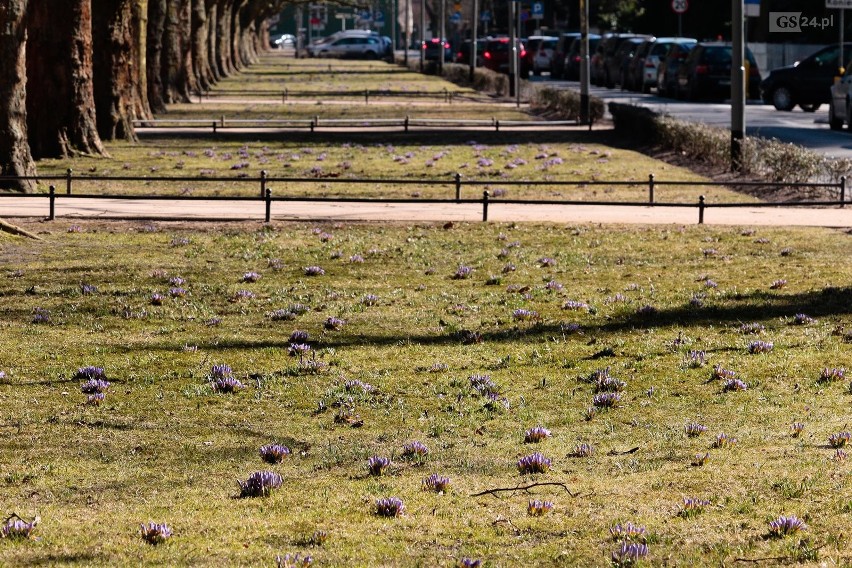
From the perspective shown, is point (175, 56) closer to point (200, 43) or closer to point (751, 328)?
point (200, 43)

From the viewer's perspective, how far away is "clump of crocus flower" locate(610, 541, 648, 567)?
21.5ft

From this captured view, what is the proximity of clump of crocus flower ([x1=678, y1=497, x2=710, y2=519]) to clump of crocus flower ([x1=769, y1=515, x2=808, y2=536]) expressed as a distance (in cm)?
44

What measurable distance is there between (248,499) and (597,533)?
176cm

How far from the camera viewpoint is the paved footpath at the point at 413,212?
21.3 m

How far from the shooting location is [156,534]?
7.00 m

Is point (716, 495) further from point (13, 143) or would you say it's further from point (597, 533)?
point (13, 143)

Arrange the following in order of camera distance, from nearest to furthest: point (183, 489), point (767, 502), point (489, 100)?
point (767, 502) → point (183, 489) → point (489, 100)

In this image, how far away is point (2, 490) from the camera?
8.06 meters

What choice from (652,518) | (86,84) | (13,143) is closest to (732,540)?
(652,518)

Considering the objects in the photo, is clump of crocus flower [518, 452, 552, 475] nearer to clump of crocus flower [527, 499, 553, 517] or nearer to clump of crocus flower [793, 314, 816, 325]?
clump of crocus flower [527, 499, 553, 517]

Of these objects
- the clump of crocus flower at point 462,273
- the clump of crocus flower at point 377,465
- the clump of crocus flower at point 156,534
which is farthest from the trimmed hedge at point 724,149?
the clump of crocus flower at point 156,534

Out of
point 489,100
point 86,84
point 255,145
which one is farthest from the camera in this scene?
point 489,100

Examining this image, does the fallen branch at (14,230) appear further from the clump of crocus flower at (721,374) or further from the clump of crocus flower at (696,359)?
the clump of crocus flower at (721,374)

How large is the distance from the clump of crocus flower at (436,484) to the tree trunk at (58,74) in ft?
73.1
